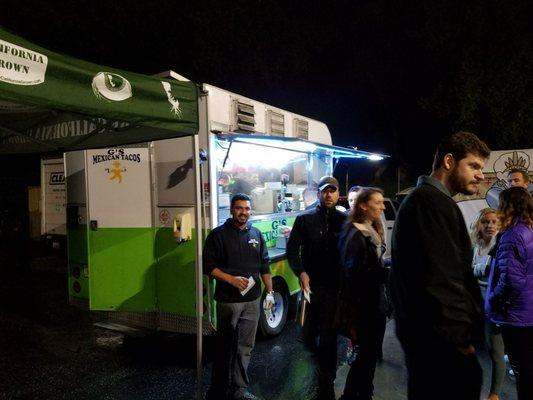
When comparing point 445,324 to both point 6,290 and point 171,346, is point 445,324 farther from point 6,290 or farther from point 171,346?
point 6,290

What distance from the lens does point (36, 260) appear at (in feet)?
44.7

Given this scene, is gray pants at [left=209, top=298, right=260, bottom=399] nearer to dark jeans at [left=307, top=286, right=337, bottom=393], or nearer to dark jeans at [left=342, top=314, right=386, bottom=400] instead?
dark jeans at [left=307, top=286, right=337, bottom=393]

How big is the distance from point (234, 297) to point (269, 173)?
134 inches

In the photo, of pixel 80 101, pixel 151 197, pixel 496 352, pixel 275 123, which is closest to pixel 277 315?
pixel 151 197

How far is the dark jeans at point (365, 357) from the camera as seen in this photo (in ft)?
11.8

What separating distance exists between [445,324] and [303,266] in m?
2.35

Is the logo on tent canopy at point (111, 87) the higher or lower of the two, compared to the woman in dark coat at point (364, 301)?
higher

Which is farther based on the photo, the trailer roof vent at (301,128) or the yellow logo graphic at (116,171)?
the trailer roof vent at (301,128)

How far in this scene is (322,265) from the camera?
4.12m

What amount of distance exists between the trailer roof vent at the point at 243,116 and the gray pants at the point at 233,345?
2244mm

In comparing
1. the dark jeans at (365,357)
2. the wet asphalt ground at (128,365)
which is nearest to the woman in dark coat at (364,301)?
the dark jeans at (365,357)

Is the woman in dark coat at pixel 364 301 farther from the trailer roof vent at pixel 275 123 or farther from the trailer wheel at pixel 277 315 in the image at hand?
the trailer roof vent at pixel 275 123

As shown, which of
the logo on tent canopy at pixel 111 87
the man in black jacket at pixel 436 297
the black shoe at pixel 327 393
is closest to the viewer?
the man in black jacket at pixel 436 297

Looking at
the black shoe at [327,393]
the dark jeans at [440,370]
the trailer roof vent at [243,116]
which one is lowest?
the black shoe at [327,393]
